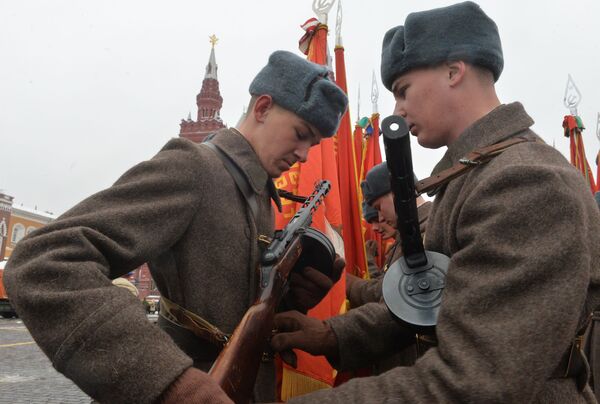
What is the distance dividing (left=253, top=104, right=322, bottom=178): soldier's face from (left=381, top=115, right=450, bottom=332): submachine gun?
2.56 feet

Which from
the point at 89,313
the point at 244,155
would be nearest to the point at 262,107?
the point at 244,155

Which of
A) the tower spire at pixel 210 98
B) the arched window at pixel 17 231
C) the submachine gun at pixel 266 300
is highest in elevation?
the tower spire at pixel 210 98

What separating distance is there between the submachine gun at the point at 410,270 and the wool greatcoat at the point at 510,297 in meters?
0.19

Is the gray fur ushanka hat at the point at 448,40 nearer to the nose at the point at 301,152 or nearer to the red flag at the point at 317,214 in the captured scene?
the nose at the point at 301,152

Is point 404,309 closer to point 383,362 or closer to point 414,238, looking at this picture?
point 414,238

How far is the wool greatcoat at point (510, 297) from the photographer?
981mm

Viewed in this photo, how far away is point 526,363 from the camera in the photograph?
98 cm

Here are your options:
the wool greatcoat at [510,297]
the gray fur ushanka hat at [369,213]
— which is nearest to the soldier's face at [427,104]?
the wool greatcoat at [510,297]

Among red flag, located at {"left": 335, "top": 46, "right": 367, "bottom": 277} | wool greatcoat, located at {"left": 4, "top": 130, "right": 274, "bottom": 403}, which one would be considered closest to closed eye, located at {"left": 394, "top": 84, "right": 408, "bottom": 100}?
wool greatcoat, located at {"left": 4, "top": 130, "right": 274, "bottom": 403}

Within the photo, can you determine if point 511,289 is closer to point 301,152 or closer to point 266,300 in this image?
point 266,300

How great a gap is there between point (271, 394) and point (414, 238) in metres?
1.07

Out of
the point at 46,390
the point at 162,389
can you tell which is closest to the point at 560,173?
the point at 162,389

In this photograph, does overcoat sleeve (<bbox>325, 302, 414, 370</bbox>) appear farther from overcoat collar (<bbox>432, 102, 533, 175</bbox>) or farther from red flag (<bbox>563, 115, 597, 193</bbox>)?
red flag (<bbox>563, 115, 597, 193</bbox>)

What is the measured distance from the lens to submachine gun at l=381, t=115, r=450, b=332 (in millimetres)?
1335
